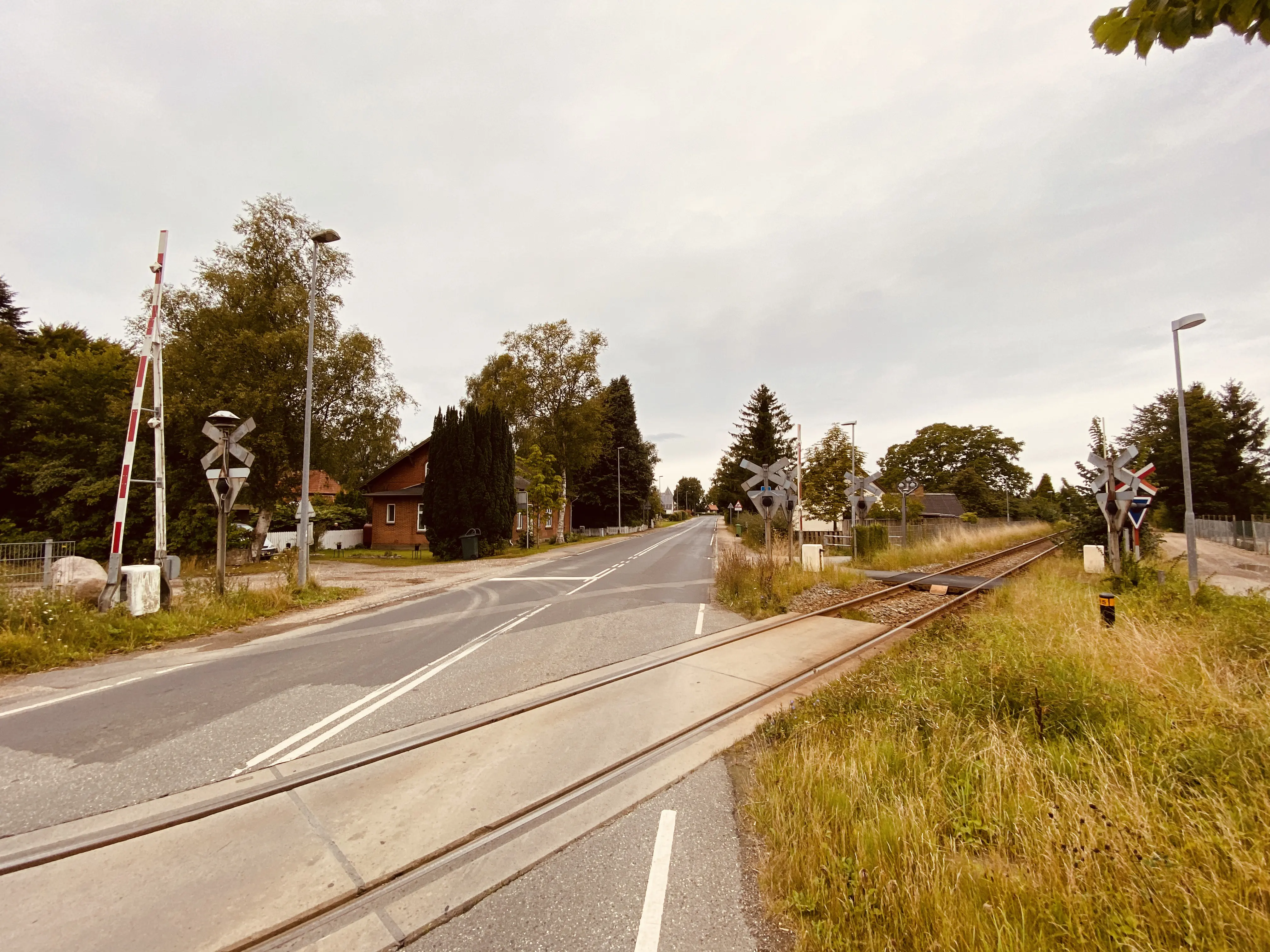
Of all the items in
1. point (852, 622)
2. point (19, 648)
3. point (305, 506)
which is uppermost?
point (305, 506)

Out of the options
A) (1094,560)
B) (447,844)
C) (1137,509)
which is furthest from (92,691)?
(1094,560)

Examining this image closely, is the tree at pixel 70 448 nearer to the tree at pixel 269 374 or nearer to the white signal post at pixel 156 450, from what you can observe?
the tree at pixel 269 374

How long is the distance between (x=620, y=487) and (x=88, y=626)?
44508 mm

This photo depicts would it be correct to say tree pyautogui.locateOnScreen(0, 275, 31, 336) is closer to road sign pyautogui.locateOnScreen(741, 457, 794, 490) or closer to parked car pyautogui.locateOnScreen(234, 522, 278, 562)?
parked car pyautogui.locateOnScreen(234, 522, 278, 562)

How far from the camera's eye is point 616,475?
5378 cm

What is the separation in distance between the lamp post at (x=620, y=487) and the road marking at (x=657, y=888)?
4567cm

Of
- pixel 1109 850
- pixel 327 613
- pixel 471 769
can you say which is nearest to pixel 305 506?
pixel 327 613

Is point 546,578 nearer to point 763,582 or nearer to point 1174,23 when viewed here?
point 763,582

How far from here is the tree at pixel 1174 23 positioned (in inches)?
82.8

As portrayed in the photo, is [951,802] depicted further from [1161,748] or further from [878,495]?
[878,495]

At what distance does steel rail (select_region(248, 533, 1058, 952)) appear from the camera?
253 centimetres

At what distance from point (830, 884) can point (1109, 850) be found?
140 cm

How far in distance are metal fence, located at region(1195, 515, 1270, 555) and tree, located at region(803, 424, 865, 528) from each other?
52.2 feet

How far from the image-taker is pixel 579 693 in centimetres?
586
